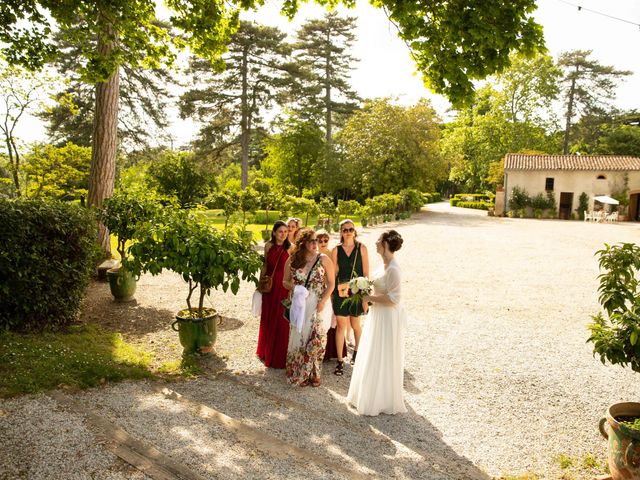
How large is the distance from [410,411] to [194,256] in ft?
11.1

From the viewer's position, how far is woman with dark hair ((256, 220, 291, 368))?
6359mm

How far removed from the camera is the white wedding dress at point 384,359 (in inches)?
198

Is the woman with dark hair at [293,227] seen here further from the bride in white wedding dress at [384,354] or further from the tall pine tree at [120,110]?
the tall pine tree at [120,110]

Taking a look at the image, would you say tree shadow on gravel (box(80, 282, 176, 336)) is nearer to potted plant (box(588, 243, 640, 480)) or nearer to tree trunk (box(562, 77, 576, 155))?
potted plant (box(588, 243, 640, 480))

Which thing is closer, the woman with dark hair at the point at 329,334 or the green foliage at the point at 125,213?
the woman with dark hair at the point at 329,334

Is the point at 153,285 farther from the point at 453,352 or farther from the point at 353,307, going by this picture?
the point at 453,352

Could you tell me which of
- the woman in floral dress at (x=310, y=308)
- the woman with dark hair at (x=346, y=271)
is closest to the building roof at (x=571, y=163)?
the woman with dark hair at (x=346, y=271)

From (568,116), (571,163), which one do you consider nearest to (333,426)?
(571,163)

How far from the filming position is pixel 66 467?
149 inches

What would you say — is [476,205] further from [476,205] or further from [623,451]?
[623,451]

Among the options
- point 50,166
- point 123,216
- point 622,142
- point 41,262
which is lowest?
point 41,262

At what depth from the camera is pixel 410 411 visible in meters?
5.23

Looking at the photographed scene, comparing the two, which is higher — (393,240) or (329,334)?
(393,240)

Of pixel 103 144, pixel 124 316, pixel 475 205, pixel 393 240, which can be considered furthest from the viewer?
pixel 475 205
